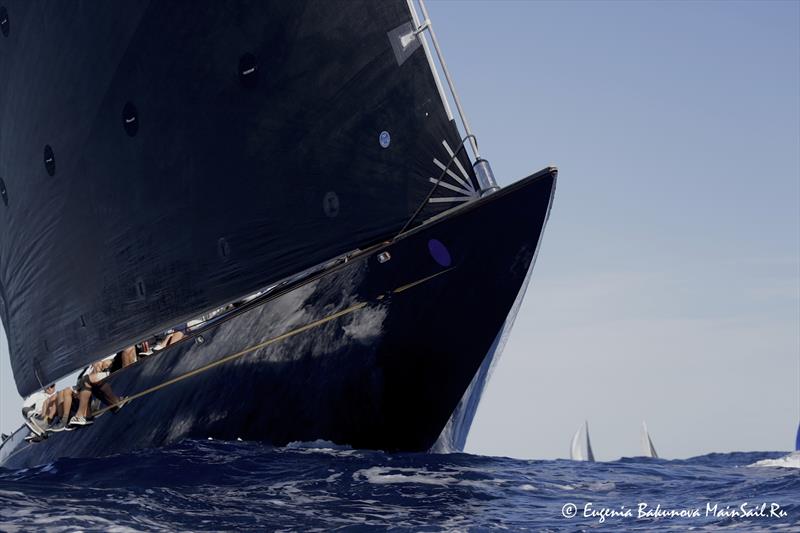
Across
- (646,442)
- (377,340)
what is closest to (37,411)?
(377,340)

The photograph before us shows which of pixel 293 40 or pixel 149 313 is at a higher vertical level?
pixel 293 40

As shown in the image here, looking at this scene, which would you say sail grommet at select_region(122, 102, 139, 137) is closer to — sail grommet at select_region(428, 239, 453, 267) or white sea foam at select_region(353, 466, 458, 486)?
sail grommet at select_region(428, 239, 453, 267)

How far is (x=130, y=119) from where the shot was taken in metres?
13.7

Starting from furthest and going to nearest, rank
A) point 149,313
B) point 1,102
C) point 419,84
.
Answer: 1. point 1,102
2. point 149,313
3. point 419,84

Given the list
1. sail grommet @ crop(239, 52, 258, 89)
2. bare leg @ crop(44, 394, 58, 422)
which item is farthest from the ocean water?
sail grommet @ crop(239, 52, 258, 89)

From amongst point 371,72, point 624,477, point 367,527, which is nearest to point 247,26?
point 371,72

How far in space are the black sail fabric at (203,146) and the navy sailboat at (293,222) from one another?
28mm

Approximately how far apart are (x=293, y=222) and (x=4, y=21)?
6.97m

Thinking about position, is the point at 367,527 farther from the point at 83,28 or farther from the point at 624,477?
the point at 83,28

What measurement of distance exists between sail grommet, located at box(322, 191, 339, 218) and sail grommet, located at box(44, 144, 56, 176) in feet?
18.1

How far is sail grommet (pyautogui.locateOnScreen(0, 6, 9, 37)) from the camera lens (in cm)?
1562

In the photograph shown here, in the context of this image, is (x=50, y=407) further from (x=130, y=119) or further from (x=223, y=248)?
(x=130, y=119)

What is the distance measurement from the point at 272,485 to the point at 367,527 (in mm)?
2331

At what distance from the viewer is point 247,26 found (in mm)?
12352
